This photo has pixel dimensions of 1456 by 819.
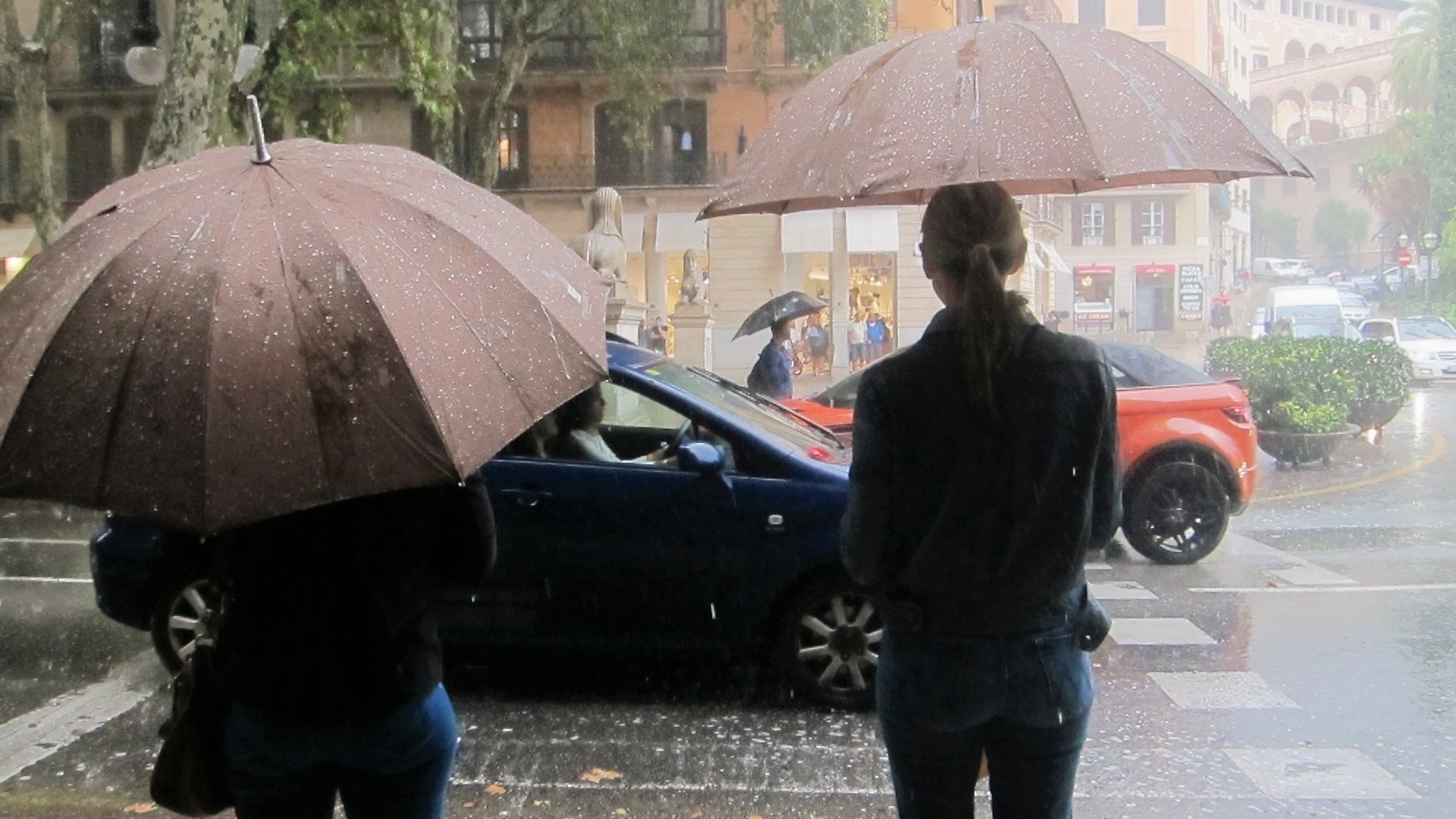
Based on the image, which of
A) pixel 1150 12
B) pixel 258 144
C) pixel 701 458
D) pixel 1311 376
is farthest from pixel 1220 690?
pixel 1150 12

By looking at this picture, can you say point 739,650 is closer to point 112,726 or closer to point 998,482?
point 112,726

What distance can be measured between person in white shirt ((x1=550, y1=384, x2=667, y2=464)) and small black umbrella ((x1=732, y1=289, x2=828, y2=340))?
20.8 ft

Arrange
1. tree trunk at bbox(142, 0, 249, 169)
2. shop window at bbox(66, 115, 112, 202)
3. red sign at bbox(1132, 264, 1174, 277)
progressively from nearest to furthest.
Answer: tree trunk at bbox(142, 0, 249, 169) → shop window at bbox(66, 115, 112, 202) → red sign at bbox(1132, 264, 1174, 277)

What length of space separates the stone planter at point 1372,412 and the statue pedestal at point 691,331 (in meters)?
8.81

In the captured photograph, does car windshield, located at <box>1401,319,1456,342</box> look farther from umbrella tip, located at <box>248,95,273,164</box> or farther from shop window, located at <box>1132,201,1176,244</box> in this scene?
umbrella tip, located at <box>248,95,273,164</box>

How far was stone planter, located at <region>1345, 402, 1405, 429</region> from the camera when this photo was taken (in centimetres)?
1862

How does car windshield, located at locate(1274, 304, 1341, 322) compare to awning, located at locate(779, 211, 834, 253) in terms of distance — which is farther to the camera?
car windshield, located at locate(1274, 304, 1341, 322)

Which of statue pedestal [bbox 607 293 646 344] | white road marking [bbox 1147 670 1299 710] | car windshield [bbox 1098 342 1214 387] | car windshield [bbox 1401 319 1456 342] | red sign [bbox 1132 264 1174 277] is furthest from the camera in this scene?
red sign [bbox 1132 264 1174 277]

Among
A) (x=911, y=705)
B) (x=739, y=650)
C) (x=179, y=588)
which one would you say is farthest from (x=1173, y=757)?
(x=179, y=588)

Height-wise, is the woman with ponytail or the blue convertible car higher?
the woman with ponytail

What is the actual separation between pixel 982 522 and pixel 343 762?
1.20 m

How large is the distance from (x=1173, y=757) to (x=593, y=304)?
3.81m

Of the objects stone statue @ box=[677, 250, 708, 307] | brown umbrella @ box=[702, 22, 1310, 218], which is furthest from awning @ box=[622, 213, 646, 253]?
brown umbrella @ box=[702, 22, 1310, 218]

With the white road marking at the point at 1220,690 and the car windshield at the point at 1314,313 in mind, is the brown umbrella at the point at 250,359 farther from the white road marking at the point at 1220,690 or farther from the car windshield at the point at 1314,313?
the car windshield at the point at 1314,313
